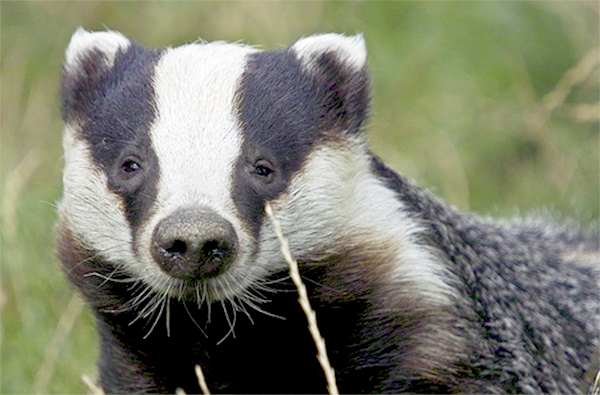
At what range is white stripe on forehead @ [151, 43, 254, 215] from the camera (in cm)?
415

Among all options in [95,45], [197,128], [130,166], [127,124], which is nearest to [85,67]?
[95,45]

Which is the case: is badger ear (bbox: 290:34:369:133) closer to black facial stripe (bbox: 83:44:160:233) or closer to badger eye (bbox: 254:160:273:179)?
badger eye (bbox: 254:160:273:179)

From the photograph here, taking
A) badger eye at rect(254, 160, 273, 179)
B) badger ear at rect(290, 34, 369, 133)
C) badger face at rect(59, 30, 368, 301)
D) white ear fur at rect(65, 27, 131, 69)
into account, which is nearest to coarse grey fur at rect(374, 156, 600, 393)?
badger ear at rect(290, 34, 369, 133)

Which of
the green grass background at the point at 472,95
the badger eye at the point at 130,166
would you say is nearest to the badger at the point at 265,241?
the badger eye at the point at 130,166

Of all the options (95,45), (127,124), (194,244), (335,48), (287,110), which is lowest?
(194,244)

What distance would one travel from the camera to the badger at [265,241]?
429 centimetres

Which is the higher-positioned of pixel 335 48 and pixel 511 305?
pixel 335 48

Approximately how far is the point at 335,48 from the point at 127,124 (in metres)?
0.83

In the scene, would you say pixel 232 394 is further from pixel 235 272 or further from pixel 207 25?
pixel 207 25

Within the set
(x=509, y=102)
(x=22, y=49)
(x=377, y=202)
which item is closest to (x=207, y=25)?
(x=22, y=49)

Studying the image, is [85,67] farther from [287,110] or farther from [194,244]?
[194,244]

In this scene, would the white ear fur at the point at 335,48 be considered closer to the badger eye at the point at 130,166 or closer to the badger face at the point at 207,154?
the badger face at the point at 207,154

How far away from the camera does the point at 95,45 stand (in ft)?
15.9

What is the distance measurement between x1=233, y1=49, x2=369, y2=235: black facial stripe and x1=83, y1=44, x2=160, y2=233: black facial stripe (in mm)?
302
